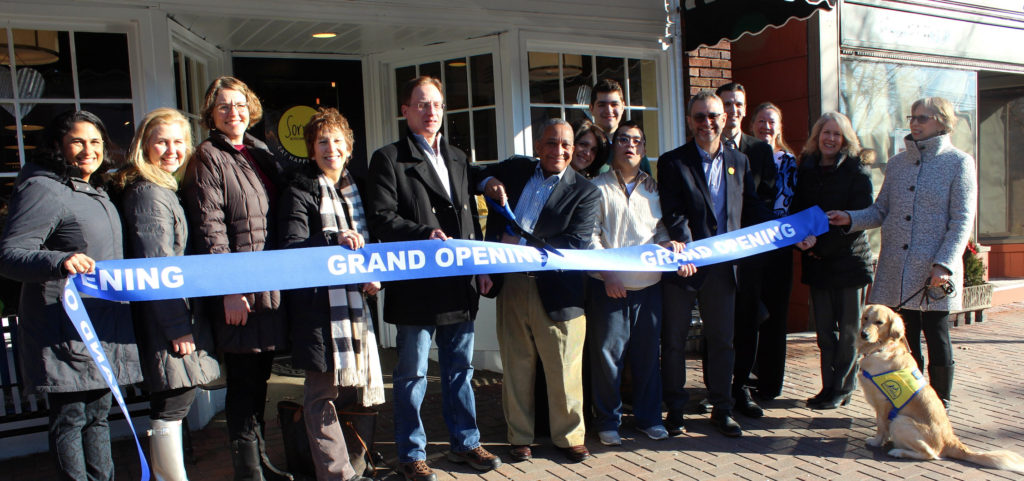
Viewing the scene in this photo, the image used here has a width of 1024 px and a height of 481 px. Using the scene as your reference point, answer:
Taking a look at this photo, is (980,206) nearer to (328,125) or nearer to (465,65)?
(465,65)

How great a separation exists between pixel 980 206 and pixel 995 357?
527cm

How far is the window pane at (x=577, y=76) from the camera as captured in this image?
252 inches

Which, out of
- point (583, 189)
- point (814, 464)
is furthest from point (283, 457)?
point (814, 464)

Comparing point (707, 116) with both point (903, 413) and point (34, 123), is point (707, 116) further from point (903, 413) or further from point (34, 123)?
point (34, 123)

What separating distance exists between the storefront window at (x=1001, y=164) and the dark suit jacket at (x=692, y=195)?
829 cm

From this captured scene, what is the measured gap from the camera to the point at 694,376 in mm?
5828

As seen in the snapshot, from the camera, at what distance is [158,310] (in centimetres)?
323

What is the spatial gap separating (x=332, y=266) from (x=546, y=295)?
3.91ft

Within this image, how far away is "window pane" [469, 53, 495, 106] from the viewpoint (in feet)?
20.4

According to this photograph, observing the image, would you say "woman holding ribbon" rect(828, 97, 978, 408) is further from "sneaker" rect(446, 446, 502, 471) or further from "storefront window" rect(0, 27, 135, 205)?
"storefront window" rect(0, 27, 135, 205)

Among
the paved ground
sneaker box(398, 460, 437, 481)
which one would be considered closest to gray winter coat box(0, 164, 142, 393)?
the paved ground

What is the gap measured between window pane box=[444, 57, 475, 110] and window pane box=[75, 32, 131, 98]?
2.52m

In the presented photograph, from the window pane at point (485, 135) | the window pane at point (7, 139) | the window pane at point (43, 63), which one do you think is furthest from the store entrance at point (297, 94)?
the window pane at point (7, 139)

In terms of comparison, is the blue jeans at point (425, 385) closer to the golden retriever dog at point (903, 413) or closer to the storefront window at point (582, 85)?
the golden retriever dog at point (903, 413)
